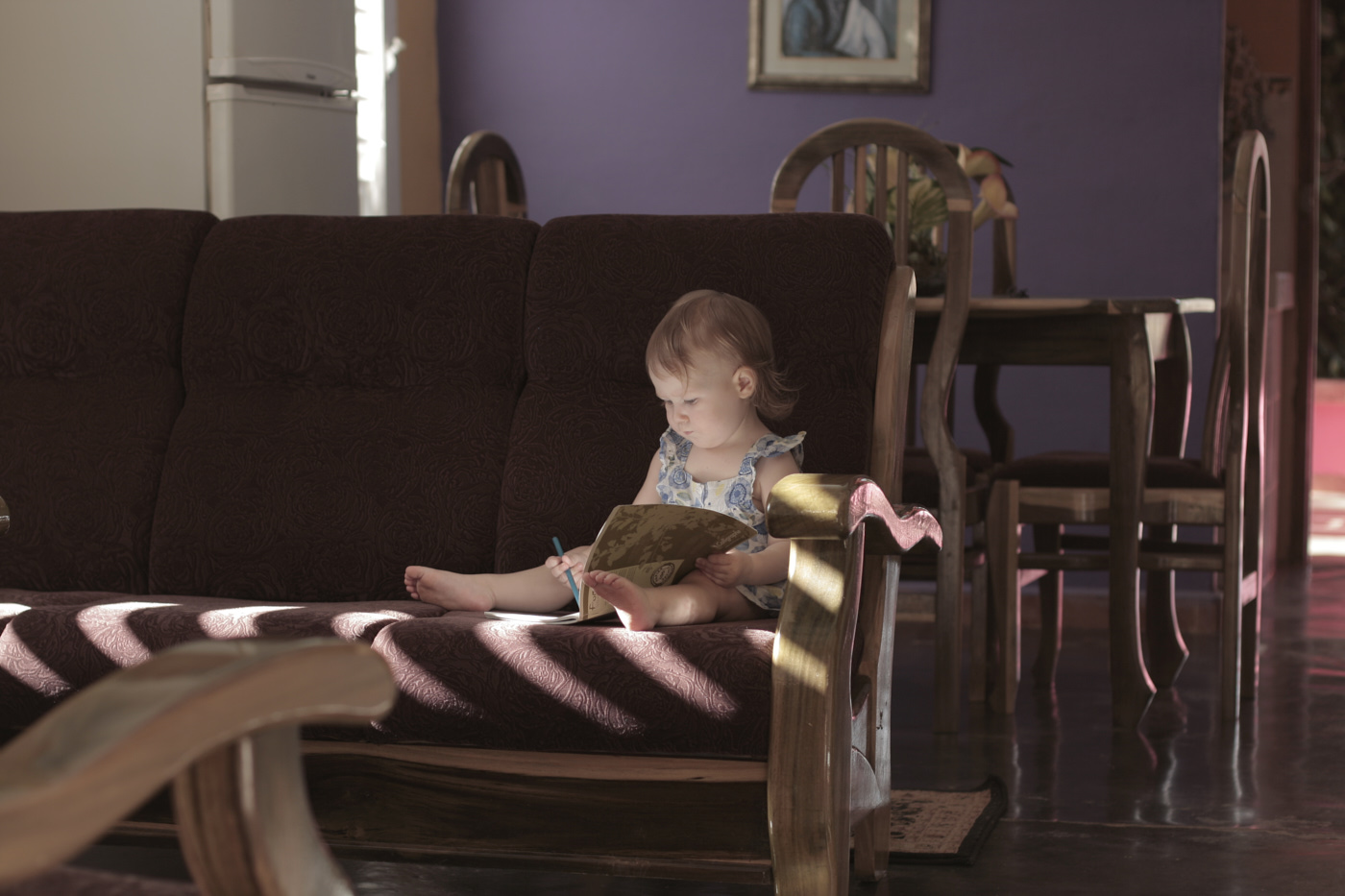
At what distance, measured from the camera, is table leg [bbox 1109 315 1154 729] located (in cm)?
296

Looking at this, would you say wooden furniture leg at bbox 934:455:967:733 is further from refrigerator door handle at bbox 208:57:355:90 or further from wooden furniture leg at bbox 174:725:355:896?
wooden furniture leg at bbox 174:725:355:896

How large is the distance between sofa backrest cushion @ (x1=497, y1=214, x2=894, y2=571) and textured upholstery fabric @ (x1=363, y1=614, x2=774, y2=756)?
46 centimetres

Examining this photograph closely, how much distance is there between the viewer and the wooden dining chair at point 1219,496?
3.02 metres

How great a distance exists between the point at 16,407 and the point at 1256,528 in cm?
242

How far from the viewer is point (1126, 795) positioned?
248 cm

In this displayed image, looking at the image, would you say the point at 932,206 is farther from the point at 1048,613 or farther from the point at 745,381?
the point at 745,381

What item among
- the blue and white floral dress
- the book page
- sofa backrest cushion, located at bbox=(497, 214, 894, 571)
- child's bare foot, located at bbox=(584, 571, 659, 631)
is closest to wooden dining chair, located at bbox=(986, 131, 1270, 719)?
sofa backrest cushion, located at bbox=(497, 214, 894, 571)

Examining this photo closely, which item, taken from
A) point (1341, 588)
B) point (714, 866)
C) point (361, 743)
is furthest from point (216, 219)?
point (1341, 588)

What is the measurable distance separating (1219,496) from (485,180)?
6.18 feet

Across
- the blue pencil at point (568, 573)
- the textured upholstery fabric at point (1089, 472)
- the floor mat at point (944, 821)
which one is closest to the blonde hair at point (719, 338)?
the blue pencil at point (568, 573)

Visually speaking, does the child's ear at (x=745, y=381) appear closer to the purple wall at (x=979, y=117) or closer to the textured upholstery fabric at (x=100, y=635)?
the textured upholstery fabric at (x=100, y=635)

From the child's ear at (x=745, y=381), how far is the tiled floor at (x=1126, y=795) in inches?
26.1

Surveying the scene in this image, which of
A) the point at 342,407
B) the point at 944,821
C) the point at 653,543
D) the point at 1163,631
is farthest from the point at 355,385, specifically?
the point at 1163,631

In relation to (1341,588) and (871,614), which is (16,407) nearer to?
(871,614)
